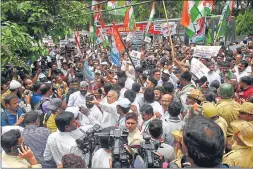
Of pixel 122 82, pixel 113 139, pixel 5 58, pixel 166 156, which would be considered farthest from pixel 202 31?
pixel 113 139

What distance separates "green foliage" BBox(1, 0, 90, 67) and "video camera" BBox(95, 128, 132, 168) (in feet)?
15.6

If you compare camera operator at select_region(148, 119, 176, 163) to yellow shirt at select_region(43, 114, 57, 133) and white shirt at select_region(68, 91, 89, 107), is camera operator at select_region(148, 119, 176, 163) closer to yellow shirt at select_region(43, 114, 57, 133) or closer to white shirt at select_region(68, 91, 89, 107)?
yellow shirt at select_region(43, 114, 57, 133)

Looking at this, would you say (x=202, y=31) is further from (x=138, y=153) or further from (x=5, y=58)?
(x=138, y=153)

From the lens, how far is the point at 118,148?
3.02m

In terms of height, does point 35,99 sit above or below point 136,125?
below

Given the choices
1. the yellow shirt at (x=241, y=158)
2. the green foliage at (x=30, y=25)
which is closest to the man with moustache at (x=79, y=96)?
the green foliage at (x=30, y=25)

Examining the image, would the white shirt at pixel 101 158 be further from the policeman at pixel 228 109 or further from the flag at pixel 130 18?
the flag at pixel 130 18

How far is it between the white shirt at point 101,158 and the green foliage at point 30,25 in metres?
4.56

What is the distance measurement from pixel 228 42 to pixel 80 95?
12.4 meters

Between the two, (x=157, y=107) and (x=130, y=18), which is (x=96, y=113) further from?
(x=130, y=18)

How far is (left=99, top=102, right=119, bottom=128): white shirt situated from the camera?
541 cm

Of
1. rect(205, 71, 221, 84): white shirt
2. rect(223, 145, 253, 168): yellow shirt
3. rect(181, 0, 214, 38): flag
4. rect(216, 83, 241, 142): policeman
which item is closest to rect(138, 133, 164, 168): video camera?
rect(223, 145, 253, 168): yellow shirt

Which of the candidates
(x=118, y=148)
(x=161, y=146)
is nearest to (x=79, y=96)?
(x=161, y=146)

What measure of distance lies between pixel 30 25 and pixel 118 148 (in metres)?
6.84
